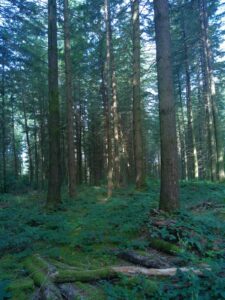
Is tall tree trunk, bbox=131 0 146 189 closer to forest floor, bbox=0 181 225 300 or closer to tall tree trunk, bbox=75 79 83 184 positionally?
forest floor, bbox=0 181 225 300

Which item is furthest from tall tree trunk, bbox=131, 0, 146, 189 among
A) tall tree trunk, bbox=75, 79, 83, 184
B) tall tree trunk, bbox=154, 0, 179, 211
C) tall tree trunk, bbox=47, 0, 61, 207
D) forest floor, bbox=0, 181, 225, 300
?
tall tree trunk, bbox=75, 79, 83, 184

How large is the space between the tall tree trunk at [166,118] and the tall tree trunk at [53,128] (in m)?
4.73

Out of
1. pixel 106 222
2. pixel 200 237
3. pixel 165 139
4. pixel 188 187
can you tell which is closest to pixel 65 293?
pixel 200 237

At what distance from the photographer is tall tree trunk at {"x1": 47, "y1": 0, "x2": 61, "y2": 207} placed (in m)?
10.9

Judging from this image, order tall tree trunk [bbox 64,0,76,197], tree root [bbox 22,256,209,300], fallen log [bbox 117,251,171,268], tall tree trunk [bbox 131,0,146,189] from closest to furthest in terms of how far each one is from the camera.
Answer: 1. tree root [bbox 22,256,209,300]
2. fallen log [bbox 117,251,171,268]
3. tall tree trunk [bbox 131,0,146,189]
4. tall tree trunk [bbox 64,0,76,197]

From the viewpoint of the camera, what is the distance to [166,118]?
7.52 metres

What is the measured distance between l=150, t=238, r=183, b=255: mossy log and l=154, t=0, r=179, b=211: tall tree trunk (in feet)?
4.20

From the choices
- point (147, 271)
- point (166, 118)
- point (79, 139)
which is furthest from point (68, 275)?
point (79, 139)

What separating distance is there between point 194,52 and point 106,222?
19.5 meters

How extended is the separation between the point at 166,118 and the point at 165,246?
3138 mm

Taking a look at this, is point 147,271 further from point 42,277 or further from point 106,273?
point 42,277

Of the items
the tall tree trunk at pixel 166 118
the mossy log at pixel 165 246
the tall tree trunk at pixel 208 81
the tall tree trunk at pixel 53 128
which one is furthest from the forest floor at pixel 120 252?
the tall tree trunk at pixel 208 81

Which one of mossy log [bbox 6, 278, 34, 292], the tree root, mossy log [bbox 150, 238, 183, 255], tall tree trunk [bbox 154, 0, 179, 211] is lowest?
mossy log [bbox 6, 278, 34, 292]

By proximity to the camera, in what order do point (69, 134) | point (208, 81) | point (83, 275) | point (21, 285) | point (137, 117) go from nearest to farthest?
point (21, 285), point (83, 275), point (137, 117), point (69, 134), point (208, 81)
